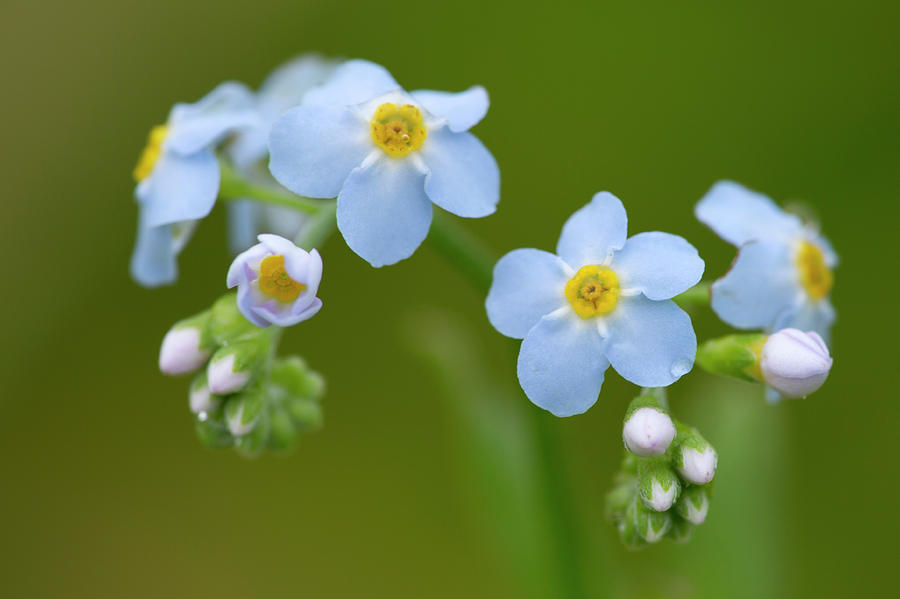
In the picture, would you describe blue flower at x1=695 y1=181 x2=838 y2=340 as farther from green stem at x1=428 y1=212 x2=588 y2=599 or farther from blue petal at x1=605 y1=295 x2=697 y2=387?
green stem at x1=428 y1=212 x2=588 y2=599

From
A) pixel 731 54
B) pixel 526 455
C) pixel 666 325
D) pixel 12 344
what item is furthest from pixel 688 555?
pixel 12 344

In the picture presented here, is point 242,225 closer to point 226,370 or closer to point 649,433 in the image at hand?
point 226,370

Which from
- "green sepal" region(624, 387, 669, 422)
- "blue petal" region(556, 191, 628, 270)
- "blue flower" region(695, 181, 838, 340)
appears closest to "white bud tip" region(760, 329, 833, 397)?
"blue flower" region(695, 181, 838, 340)

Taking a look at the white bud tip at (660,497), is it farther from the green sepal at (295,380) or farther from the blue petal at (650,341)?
the green sepal at (295,380)

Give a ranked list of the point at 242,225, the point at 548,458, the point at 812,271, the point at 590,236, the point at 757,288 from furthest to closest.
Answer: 1. the point at 242,225
2. the point at 548,458
3. the point at 812,271
4. the point at 757,288
5. the point at 590,236

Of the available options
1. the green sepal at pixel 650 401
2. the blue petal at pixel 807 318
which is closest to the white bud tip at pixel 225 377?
the green sepal at pixel 650 401

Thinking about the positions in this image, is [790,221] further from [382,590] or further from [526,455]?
[382,590]

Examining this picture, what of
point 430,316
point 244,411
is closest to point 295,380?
point 244,411
